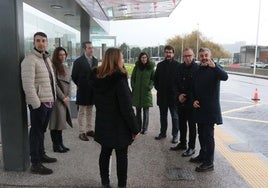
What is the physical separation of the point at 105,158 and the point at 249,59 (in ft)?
325

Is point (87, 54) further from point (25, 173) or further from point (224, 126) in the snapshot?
point (224, 126)

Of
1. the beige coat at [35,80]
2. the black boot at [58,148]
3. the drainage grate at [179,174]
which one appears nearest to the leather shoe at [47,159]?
the black boot at [58,148]

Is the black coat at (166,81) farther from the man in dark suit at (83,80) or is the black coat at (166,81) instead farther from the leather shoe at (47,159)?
the leather shoe at (47,159)

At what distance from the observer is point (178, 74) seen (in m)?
5.76

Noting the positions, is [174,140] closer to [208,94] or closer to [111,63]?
[208,94]

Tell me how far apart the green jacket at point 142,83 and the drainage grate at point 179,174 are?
7.85ft

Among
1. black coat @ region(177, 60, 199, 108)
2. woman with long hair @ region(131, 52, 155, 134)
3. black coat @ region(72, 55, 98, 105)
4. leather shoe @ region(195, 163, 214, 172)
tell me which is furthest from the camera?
woman with long hair @ region(131, 52, 155, 134)

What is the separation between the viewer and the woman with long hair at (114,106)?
12.2 feet

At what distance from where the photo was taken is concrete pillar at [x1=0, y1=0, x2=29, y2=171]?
438 centimetres

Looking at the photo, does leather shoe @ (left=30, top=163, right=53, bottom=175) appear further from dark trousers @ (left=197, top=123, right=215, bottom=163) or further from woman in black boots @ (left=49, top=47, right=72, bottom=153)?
dark trousers @ (left=197, top=123, right=215, bottom=163)

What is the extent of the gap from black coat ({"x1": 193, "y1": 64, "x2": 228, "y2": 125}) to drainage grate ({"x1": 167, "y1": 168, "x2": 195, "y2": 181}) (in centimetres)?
76

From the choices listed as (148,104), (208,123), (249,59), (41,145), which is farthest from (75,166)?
(249,59)

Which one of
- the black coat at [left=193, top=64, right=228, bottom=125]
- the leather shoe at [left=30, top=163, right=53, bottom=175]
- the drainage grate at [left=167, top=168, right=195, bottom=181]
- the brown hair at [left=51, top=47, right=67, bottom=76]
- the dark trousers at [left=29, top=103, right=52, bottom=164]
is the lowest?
the drainage grate at [left=167, top=168, right=195, bottom=181]

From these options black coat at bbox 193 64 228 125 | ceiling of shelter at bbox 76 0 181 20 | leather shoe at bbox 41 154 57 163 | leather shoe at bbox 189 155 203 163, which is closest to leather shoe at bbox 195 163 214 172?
leather shoe at bbox 189 155 203 163
